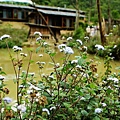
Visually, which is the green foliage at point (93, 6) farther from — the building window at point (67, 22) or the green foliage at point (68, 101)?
the green foliage at point (68, 101)

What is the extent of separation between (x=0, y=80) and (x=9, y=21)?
767 inches

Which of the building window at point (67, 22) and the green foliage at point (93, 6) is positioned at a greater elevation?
the green foliage at point (93, 6)

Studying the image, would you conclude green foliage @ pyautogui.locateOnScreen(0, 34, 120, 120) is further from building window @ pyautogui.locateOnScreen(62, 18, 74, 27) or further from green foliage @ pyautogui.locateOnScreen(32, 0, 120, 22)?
building window @ pyautogui.locateOnScreen(62, 18, 74, 27)

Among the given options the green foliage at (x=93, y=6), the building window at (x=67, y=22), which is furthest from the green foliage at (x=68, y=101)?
the building window at (x=67, y=22)

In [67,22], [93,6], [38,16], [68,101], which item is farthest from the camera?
[93,6]

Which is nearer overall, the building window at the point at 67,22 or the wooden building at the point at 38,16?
the wooden building at the point at 38,16

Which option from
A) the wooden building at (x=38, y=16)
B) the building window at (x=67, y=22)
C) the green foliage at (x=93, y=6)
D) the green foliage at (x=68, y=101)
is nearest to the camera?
the green foliage at (x=68, y=101)

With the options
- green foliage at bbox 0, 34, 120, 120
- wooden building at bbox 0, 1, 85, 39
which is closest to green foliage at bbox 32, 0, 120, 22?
wooden building at bbox 0, 1, 85, 39

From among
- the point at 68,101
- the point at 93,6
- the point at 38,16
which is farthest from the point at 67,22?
the point at 68,101

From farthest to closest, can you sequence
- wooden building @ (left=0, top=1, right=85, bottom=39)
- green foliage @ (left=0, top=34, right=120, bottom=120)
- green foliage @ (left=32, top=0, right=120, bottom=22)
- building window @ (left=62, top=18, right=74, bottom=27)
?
green foliage @ (left=32, top=0, right=120, bottom=22) → building window @ (left=62, top=18, right=74, bottom=27) → wooden building @ (left=0, top=1, right=85, bottom=39) → green foliage @ (left=0, top=34, right=120, bottom=120)

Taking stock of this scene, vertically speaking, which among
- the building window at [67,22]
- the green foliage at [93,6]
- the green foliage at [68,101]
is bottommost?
the building window at [67,22]

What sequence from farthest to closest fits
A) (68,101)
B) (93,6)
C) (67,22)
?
(93,6) → (67,22) → (68,101)

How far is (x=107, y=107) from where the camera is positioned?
6.69 ft

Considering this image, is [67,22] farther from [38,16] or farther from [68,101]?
[68,101]
